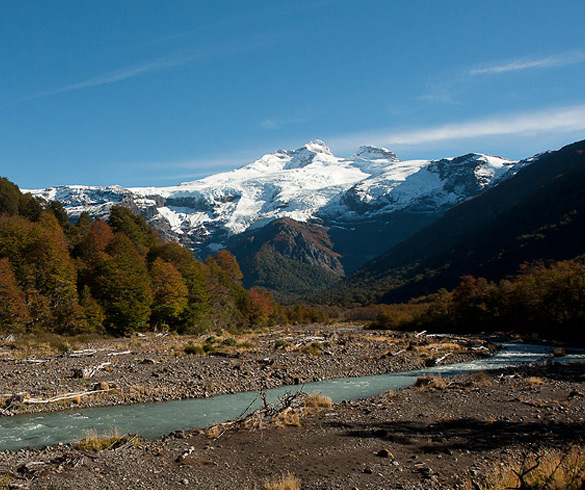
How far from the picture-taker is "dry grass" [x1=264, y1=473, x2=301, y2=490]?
10508mm

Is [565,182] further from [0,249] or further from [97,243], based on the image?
[0,249]

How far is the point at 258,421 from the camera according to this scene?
17125 mm

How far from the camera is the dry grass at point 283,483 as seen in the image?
10.5 m

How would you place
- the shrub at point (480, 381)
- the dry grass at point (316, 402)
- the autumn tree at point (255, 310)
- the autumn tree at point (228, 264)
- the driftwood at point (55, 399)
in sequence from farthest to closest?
the autumn tree at point (228, 264), the autumn tree at point (255, 310), the shrub at point (480, 381), the driftwood at point (55, 399), the dry grass at point (316, 402)

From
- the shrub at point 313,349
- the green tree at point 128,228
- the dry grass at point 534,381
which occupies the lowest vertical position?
the shrub at point 313,349

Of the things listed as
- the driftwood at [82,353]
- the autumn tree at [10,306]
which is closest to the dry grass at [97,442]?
the driftwood at [82,353]

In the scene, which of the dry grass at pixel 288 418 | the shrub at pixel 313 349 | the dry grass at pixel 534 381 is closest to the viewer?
the dry grass at pixel 288 418

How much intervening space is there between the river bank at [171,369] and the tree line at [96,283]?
9694 millimetres

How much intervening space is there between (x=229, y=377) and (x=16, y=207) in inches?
2645

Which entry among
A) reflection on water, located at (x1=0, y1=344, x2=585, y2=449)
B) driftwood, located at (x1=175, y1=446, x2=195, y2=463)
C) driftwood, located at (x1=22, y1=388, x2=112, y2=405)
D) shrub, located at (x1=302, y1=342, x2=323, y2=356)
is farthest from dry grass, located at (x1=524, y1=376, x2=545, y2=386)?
driftwood, located at (x1=22, y1=388, x2=112, y2=405)

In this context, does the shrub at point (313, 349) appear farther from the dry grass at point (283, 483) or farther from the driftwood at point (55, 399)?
the dry grass at point (283, 483)

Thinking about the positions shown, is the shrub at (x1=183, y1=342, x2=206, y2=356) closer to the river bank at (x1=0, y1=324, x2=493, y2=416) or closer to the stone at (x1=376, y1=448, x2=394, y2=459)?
the river bank at (x1=0, y1=324, x2=493, y2=416)

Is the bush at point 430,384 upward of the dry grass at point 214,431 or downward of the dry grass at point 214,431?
downward

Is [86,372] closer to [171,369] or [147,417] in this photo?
[171,369]
